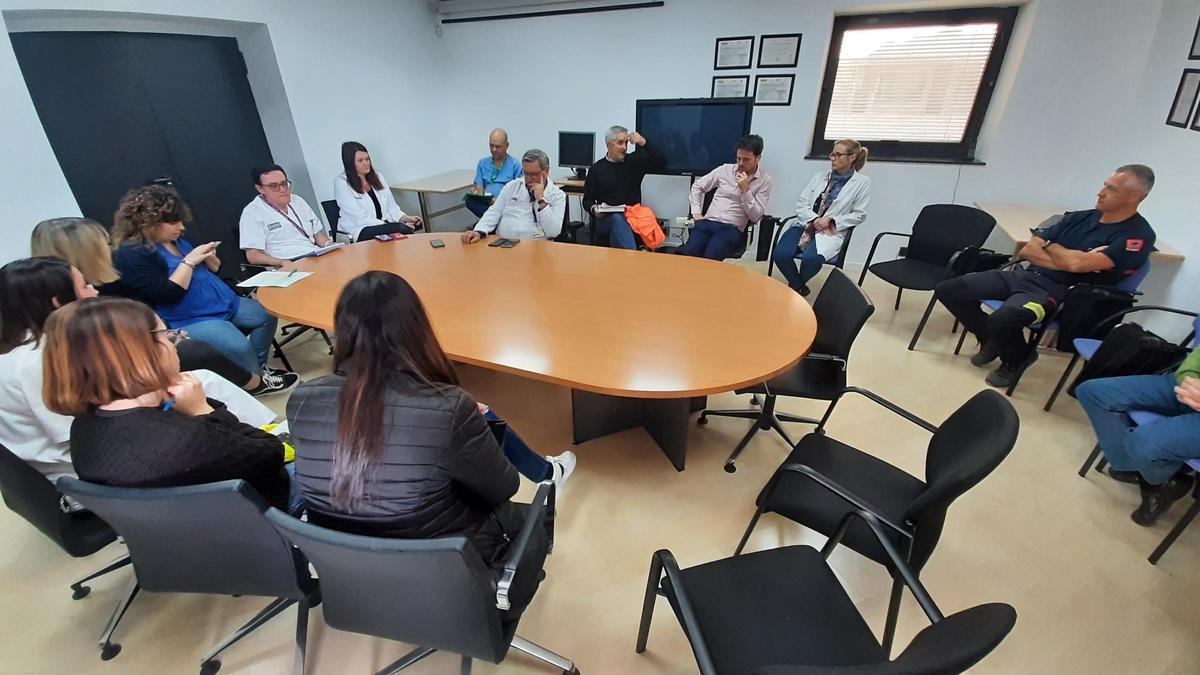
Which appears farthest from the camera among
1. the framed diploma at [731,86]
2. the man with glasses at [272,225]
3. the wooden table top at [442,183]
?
the wooden table top at [442,183]

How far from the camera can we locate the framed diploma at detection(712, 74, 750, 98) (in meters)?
4.40

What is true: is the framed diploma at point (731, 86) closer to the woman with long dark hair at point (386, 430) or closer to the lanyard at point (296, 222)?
the lanyard at point (296, 222)

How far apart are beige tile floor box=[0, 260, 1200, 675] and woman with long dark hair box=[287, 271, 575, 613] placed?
66 cm

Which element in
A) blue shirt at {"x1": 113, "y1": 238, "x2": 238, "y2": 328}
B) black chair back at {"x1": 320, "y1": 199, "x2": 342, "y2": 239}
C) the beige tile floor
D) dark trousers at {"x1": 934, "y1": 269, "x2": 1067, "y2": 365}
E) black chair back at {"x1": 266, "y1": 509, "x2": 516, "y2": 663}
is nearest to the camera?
black chair back at {"x1": 266, "y1": 509, "x2": 516, "y2": 663}

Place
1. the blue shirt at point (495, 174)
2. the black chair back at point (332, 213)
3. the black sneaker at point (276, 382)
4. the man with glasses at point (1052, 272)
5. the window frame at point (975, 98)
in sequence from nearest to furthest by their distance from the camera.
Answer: the man with glasses at point (1052, 272) → the black sneaker at point (276, 382) → the window frame at point (975, 98) → the black chair back at point (332, 213) → the blue shirt at point (495, 174)

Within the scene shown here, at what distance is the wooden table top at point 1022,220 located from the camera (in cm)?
272

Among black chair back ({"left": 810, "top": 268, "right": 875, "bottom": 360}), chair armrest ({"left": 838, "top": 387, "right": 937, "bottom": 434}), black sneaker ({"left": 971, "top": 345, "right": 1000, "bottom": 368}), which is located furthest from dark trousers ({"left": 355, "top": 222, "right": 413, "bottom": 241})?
black sneaker ({"left": 971, "top": 345, "right": 1000, "bottom": 368})

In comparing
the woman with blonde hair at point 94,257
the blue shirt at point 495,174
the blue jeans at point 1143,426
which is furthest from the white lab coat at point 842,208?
the woman with blonde hair at point 94,257

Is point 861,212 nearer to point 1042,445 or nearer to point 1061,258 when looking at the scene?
point 1061,258

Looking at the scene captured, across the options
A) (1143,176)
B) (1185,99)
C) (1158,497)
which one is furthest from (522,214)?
(1185,99)

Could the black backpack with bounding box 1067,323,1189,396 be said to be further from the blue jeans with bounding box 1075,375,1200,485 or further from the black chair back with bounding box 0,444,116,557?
the black chair back with bounding box 0,444,116,557

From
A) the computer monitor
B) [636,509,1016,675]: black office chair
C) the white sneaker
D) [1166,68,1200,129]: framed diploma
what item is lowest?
the white sneaker

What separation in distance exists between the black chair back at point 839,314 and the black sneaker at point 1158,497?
Answer: 1.27m

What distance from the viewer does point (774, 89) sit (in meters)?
4.32
